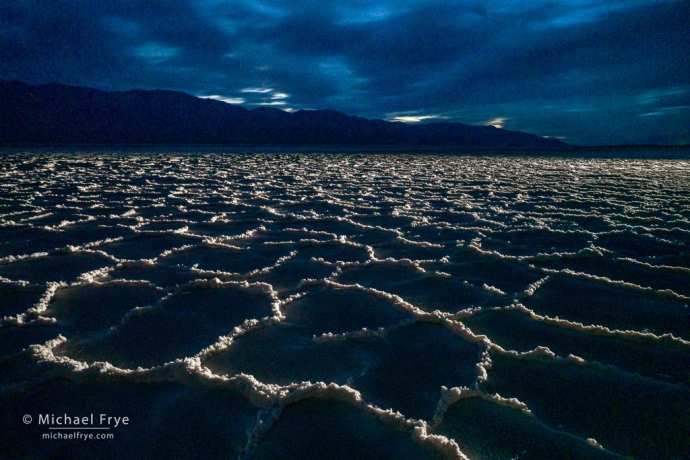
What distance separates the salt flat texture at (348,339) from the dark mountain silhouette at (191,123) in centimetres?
6438

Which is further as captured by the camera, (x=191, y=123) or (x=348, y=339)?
Result: (x=191, y=123)

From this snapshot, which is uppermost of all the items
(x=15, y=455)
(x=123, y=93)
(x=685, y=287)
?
(x=123, y=93)

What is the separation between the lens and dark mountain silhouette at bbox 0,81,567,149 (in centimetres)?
6856

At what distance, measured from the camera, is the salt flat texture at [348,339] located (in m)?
1.15

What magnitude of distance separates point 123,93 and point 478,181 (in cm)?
9539

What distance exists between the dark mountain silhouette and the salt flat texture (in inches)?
2535

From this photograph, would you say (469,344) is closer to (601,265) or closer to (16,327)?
(601,265)

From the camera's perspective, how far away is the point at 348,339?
1704mm

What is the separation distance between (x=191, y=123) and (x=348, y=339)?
87.4 metres

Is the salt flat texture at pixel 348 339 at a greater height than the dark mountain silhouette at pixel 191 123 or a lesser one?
lesser

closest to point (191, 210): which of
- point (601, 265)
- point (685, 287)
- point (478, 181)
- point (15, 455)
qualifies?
point (15, 455)

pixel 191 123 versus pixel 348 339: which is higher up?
pixel 191 123

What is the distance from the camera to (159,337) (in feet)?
5.58

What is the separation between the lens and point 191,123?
79875mm
